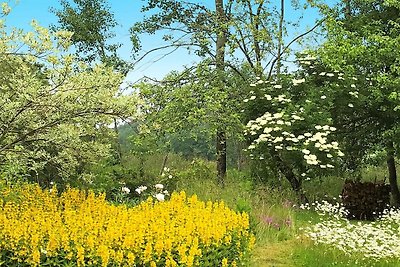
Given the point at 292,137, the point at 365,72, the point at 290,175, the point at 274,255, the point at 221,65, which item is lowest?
the point at 274,255

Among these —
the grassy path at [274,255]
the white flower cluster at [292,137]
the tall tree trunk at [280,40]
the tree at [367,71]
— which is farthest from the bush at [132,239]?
the tall tree trunk at [280,40]

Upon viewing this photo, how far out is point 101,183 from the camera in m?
11.4

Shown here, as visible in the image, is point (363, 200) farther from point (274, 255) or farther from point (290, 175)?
point (274, 255)

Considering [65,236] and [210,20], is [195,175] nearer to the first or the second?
[210,20]

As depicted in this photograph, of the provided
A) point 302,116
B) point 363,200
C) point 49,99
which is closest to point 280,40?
point 302,116

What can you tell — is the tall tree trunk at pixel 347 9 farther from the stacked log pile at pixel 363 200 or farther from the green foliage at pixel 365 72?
the stacked log pile at pixel 363 200

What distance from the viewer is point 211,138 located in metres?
13.4

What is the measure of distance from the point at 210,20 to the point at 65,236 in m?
10.6

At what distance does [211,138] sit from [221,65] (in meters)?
2.29

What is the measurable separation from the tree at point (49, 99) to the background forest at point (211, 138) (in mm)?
20

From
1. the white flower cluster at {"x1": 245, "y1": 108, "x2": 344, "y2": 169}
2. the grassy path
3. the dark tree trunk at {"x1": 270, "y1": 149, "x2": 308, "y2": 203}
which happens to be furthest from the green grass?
the white flower cluster at {"x1": 245, "y1": 108, "x2": 344, "y2": 169}

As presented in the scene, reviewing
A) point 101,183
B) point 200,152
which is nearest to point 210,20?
point 101,183

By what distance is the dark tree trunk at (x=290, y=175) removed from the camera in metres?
12.7

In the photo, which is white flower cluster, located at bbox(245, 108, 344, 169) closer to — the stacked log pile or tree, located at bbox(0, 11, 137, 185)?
the stacked log pile
